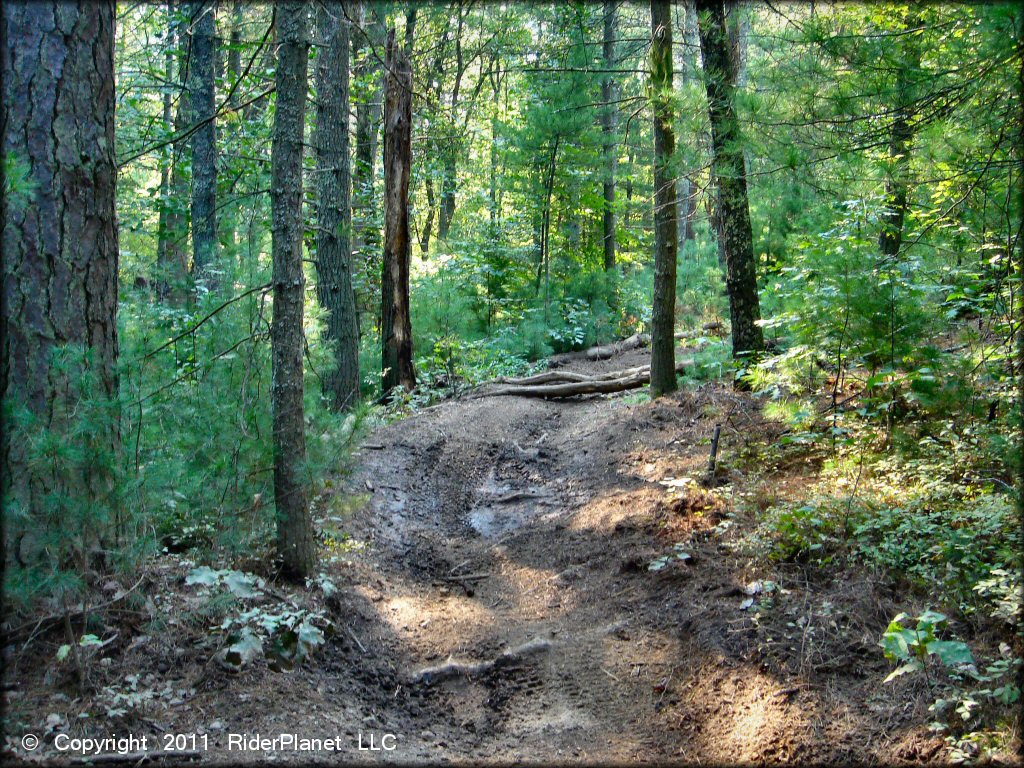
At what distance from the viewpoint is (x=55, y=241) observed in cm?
400

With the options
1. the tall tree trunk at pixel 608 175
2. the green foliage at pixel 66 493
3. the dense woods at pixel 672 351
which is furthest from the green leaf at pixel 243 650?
the tall tree trunk at pixel 608 175

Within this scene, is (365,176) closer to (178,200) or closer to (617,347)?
(178,200)

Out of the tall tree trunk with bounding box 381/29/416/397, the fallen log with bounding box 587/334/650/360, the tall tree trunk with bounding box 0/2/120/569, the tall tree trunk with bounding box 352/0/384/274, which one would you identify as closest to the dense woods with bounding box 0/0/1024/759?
the tall tree trunk with bounding box 0/2/120/569

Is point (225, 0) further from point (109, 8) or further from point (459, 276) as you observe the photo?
point (459, 276)

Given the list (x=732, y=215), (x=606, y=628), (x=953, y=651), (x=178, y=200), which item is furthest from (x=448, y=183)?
(x=953, y=651)

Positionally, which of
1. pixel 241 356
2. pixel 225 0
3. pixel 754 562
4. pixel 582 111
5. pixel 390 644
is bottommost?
pixel 390 644

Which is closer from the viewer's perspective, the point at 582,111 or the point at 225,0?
the point at 225,0

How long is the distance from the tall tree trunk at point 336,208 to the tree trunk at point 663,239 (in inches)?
165

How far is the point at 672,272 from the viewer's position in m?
10.1

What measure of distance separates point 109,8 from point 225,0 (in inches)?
39.2

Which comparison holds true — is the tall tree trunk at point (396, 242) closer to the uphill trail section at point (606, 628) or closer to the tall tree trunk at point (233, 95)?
the tall tree trunk at point (233, 95)

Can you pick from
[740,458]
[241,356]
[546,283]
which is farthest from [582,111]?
[241,356]

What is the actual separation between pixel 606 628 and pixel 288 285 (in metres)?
3.24

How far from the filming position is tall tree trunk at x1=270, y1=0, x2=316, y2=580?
489 cm
